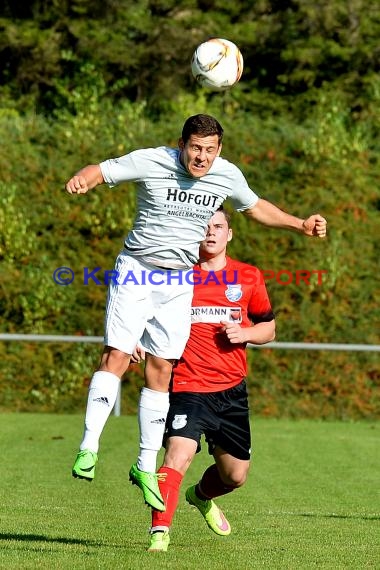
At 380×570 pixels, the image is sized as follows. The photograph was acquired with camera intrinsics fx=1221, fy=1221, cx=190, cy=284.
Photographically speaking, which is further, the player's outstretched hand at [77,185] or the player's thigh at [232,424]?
the player's thigh at [232,424]

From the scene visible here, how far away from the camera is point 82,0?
25516mm

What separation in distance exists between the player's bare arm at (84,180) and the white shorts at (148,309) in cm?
49

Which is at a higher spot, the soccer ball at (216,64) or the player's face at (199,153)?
the soccer ball at (216,64)

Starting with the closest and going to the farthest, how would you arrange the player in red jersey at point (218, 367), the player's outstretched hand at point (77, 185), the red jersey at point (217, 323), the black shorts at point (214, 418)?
the player's outstretched hand at point (77, 185), the black shorts at point (214, 418), the player in red jersey at point (218, 367), the red jersey at point (217, 323)

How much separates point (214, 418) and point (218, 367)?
32 cm

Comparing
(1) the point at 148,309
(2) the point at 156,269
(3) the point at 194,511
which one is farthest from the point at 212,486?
(3) the point at 194,511

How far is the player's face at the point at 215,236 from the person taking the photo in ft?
23.6

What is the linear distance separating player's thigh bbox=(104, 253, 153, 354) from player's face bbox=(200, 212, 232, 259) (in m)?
0.57

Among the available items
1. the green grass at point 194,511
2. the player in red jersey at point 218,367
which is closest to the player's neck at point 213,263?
the player in red jersey at point 218,367

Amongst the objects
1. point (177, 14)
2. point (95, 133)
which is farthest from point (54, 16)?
point (95, 133)

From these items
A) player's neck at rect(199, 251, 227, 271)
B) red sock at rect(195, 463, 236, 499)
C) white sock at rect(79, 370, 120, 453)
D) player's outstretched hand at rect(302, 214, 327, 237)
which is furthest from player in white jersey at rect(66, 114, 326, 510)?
red sock at rect(195, 463, 236, 499)

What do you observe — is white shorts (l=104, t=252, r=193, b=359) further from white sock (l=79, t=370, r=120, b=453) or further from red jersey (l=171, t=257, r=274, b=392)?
red jersey (l=171, t=257, r=274, b=392)

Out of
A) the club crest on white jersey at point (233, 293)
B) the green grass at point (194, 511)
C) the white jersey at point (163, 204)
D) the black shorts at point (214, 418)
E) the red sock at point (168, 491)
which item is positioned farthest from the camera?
the club crest on white jersey at point (233, 293)

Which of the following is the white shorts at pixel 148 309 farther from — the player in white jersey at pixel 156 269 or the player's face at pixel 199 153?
the player's face at pixel 199 153
